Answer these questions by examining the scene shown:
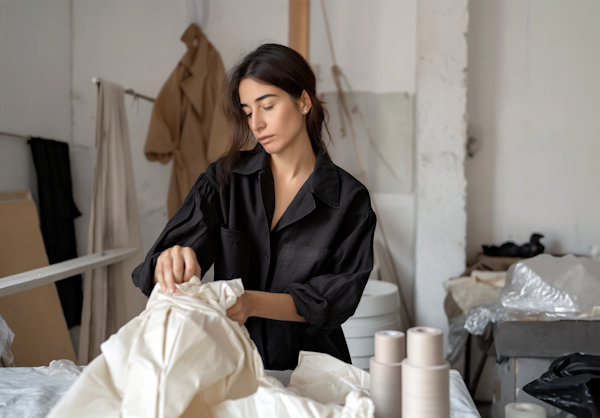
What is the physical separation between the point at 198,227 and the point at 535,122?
2.71 meters

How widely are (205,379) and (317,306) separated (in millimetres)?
404

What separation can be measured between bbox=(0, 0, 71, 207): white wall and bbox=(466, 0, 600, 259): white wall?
8.58ft

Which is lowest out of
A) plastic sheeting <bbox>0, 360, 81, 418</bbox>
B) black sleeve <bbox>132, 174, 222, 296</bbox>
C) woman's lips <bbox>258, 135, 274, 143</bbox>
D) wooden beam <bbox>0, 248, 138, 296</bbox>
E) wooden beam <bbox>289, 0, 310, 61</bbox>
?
plastic sheeting <bbox>0, 360, 81, 418</bbox>

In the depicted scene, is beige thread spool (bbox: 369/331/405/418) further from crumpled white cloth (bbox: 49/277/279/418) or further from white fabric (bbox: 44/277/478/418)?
crumpled white cloth (bbox: 49/277/279/418)

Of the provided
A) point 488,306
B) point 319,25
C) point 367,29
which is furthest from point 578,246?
point 319,25

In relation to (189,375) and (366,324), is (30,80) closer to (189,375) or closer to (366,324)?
(366,324)

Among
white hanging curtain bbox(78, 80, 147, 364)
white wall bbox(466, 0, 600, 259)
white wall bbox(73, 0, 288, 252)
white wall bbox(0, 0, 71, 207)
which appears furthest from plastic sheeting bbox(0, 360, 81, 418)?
white wall bbox(466, 0, 600, 259)

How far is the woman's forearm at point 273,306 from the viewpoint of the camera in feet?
3.81

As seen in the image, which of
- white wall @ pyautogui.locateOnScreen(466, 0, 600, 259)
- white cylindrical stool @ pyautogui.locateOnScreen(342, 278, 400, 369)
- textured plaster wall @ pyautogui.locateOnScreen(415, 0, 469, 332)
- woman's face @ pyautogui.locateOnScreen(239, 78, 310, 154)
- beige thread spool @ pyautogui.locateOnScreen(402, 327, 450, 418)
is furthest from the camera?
white wall @ pyautogui.locateOnScreen(466, 0, 600, 259)

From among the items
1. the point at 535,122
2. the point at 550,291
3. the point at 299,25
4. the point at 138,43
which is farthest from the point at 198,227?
the point at 535,122

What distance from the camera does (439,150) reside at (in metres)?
3.06

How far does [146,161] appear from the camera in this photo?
336 centimetres

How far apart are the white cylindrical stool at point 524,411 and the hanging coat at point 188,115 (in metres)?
2.08

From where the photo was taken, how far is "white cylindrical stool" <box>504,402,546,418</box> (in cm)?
172
